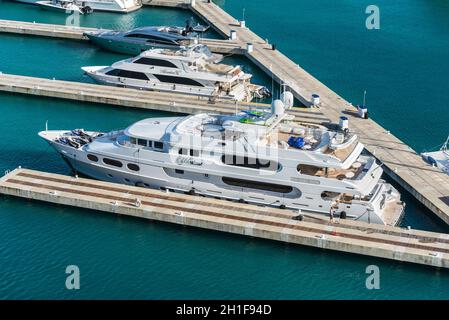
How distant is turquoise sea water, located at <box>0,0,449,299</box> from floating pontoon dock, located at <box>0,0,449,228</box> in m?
→ 1.04

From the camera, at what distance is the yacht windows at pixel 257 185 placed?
4934cm

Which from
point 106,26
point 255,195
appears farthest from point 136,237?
point 106,26

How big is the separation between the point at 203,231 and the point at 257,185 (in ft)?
15.6

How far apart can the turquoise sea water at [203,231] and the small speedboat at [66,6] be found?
2655 millimetres

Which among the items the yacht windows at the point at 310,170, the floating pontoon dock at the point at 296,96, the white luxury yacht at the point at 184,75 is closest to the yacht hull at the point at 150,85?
the white luxury yacht at the point at 184,75

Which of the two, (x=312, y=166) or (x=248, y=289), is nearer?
(x=248, y=289)

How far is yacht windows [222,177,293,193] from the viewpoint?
49.3m

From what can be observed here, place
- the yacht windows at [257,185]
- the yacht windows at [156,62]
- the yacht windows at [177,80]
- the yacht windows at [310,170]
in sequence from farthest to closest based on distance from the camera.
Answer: the yacht windows at [156,62] < the yacht windows at [177,80] < the yacht windows at [257,185] < the yacht windows at [310,170]

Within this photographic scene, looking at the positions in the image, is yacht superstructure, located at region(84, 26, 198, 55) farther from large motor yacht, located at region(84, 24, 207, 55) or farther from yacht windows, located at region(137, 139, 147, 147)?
yacht windows, located at region(137, 139, 147, 147)

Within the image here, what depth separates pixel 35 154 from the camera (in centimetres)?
5853

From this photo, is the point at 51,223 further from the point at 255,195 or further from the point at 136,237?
the point at 255,195

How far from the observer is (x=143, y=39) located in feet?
274

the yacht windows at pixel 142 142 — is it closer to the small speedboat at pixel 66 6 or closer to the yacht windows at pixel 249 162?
the yacht windows at pixel 249 162
